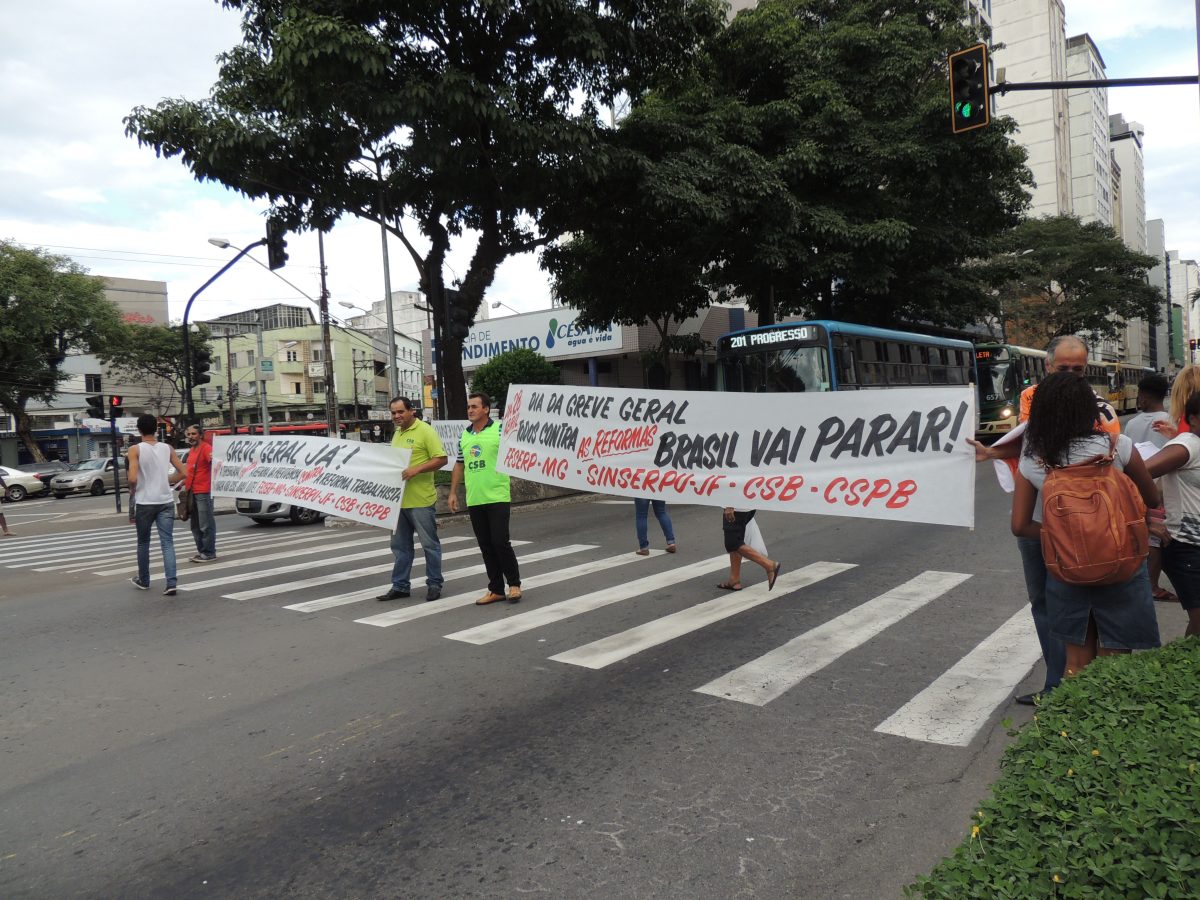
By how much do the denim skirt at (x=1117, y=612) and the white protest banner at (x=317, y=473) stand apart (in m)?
6.10

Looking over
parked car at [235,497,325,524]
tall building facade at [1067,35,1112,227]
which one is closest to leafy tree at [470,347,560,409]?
parked car at [235,497,325,524]

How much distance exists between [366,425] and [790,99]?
5071cm

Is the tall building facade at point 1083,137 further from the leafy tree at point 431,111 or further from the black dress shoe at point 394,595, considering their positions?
the black dress shoe at point 394,595

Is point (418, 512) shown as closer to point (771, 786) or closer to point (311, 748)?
point (311, 748)

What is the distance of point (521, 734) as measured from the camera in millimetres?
4527

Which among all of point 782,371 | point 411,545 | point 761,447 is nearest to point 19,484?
Answer: point 782,371

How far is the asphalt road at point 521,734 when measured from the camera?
326 centimetres

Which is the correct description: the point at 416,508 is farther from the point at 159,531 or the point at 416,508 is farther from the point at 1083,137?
the point at 1083,137

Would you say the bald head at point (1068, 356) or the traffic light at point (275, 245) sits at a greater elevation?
the traffic light at point (275, 245)

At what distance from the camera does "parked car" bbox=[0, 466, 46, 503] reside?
32719mm

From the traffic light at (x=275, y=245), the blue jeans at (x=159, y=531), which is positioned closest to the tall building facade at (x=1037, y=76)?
the traffic light at (x=275, y=245)

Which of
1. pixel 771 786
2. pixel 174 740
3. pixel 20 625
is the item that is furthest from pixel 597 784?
pixel 20 625

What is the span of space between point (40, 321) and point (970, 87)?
4213 cm

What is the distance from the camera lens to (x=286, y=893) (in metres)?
3.10
